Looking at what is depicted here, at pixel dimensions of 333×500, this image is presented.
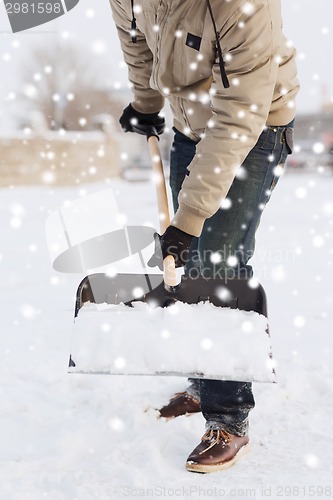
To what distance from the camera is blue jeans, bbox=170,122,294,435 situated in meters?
2.15

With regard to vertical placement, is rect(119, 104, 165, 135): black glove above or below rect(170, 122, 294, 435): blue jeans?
above

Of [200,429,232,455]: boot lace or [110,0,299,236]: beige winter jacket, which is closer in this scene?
[110,0,299,236]: beige winter jacket

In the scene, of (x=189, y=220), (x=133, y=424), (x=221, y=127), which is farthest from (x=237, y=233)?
→ (x=133, y=424)

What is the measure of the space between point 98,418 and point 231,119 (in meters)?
1.37

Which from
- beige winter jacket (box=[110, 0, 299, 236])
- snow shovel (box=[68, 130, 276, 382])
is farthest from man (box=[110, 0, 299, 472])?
snow shovel (box=[68, 130, 276, 382])

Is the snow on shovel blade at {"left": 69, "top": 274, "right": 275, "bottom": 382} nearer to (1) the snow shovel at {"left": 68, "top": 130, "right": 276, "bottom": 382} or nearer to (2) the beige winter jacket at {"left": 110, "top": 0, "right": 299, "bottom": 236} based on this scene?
(1) the snow shovel at {"left": 68, "top": 130, "right": 276, "bottom": 382}

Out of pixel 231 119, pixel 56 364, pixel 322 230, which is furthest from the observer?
pixel 322 230

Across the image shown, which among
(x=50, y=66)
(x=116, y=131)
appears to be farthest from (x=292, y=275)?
(x=50, y=66)

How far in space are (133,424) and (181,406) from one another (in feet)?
0.78

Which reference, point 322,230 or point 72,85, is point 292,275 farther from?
point 72,85

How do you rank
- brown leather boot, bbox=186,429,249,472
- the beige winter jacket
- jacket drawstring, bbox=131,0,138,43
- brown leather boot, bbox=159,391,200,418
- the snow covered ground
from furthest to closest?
brown leather boot, bbox=159,391,200,418 → jacket drawstring, bbox=131,0,138,43 → brown leather boot, bbox=186,429,249,472 → the snow covered ground → the beige winter jacket

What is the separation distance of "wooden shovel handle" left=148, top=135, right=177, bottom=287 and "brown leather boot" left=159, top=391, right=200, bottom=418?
73 cm

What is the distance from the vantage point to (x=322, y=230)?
8453mm

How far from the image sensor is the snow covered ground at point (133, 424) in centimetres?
197
